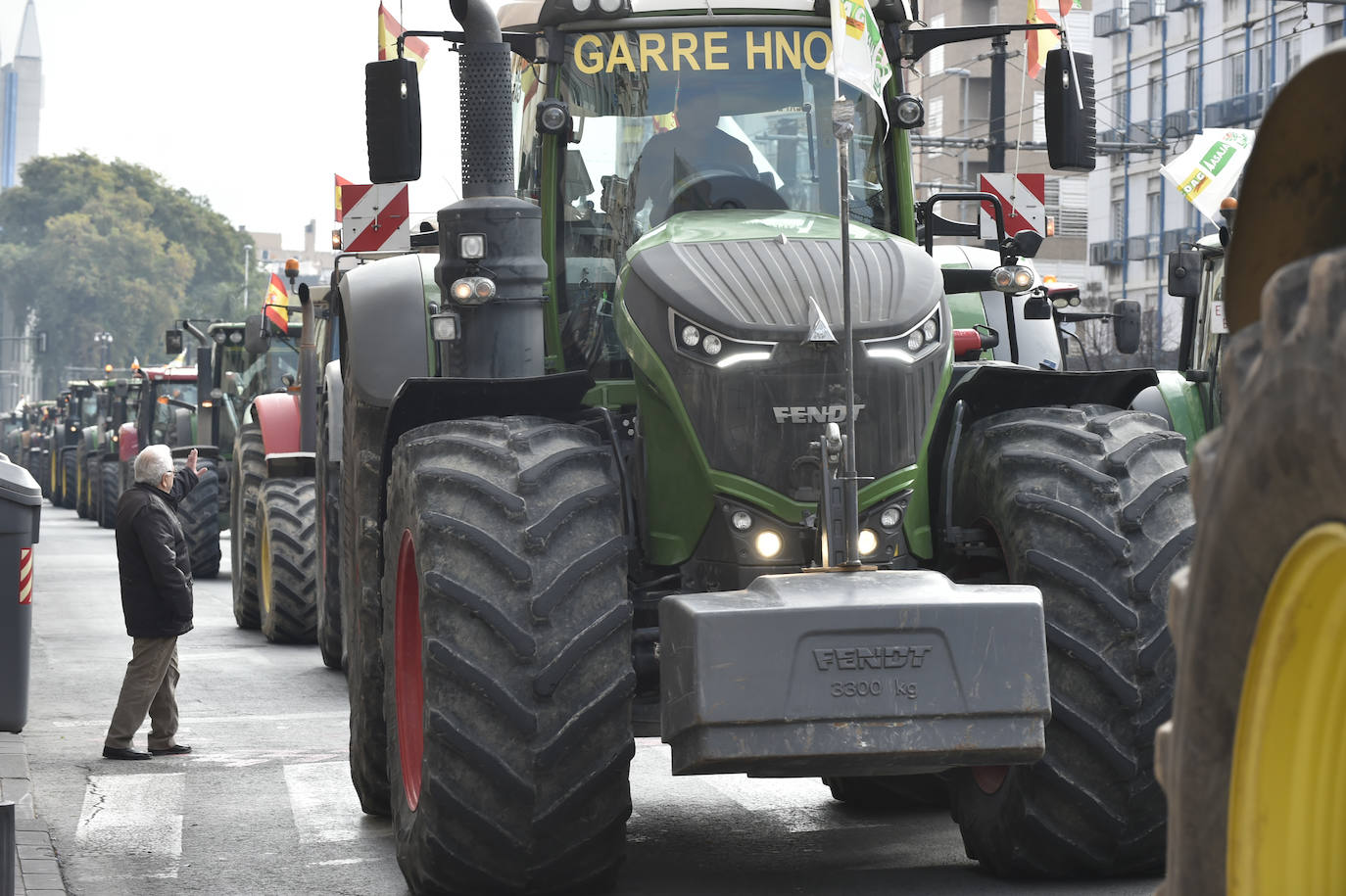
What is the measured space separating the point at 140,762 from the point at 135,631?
2.35 ft

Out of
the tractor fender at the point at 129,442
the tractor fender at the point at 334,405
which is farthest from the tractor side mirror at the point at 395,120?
the tractor fender at the point at 129,442

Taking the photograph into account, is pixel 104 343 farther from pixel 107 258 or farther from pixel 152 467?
pixel 152 467

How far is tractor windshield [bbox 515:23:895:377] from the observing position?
7.57 m

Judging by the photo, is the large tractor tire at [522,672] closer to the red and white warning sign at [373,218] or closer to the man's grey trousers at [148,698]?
the man's grey trousers at [148,698]

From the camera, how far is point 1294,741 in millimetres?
2914

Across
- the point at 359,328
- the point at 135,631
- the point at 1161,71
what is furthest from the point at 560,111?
the point at 1161,71

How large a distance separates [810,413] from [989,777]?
1348 millimetres

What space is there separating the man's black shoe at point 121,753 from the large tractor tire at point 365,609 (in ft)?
6.17

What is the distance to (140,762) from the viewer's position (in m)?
10.7

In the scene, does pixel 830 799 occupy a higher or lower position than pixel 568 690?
lower

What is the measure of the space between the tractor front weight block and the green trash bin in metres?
3.86

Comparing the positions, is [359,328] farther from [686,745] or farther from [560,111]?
[686,745]

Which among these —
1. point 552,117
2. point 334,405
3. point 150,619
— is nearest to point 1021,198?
point 334,405

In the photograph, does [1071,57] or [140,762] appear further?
[140,762]
